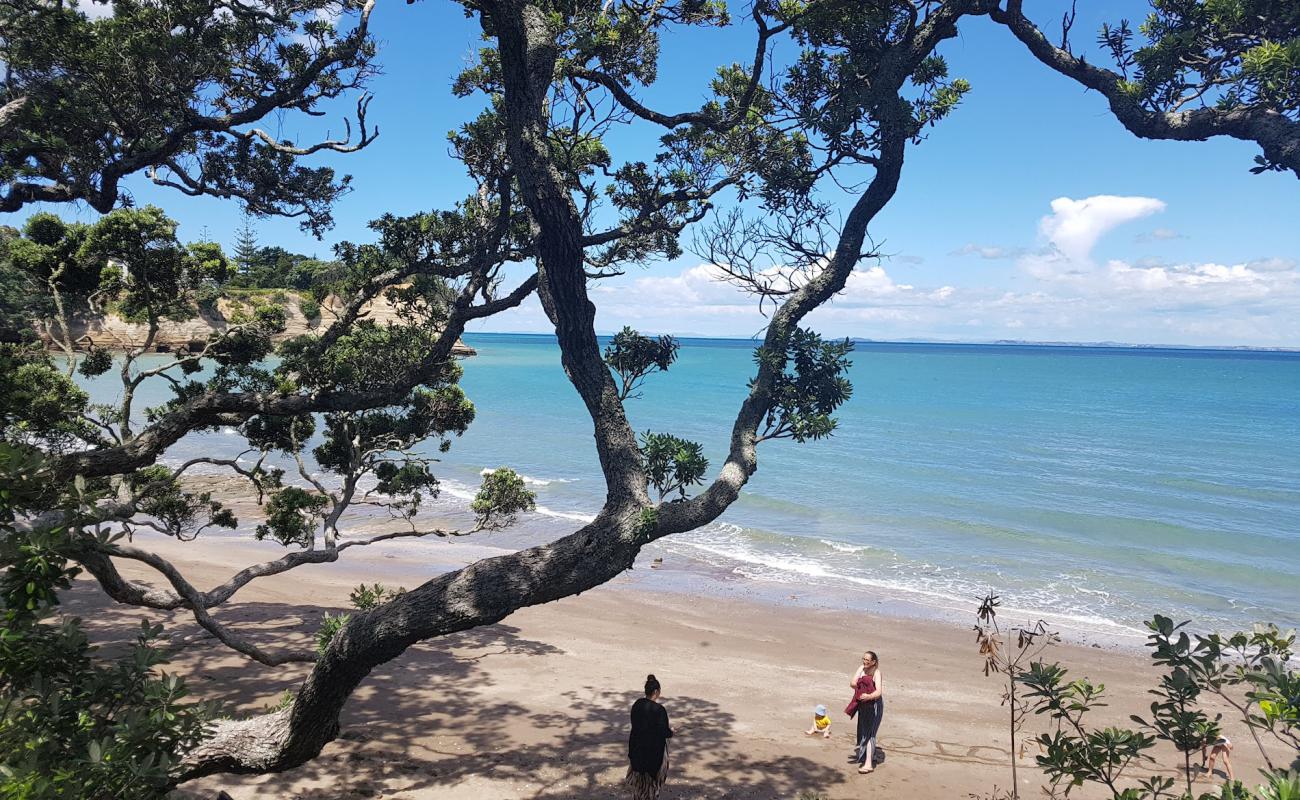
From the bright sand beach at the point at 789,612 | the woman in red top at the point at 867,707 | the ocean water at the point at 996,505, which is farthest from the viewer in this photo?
the ocean water at the point at 996,505

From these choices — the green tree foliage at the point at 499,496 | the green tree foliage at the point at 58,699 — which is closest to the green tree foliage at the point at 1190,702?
the green tree foliage at the point at 58,699

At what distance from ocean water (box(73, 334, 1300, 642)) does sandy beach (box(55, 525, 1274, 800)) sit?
A: 153 inches

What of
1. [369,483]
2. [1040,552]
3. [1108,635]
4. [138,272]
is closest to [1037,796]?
[1108,635]

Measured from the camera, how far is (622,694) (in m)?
12.7

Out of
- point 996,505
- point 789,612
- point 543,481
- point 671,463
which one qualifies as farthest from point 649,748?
point 543,481

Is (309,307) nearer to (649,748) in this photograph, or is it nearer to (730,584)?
(649,748)

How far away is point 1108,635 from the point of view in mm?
17453

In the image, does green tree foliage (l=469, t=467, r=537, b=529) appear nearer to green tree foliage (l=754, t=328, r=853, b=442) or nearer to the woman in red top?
the woman in red top

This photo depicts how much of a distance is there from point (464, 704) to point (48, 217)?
339 inches

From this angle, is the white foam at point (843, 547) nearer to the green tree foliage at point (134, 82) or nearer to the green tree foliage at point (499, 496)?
the green tree foliage at point (499, 496)

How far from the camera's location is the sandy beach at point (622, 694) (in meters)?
9.17

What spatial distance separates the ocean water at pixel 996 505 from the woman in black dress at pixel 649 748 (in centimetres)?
1442

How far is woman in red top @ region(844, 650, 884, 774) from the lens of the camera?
9.80 m

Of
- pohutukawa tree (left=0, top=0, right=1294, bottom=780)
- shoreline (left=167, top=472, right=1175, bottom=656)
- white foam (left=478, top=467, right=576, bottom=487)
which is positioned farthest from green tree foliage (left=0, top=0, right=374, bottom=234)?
white foam (left=478, top=467, right=576, bottom=487)
